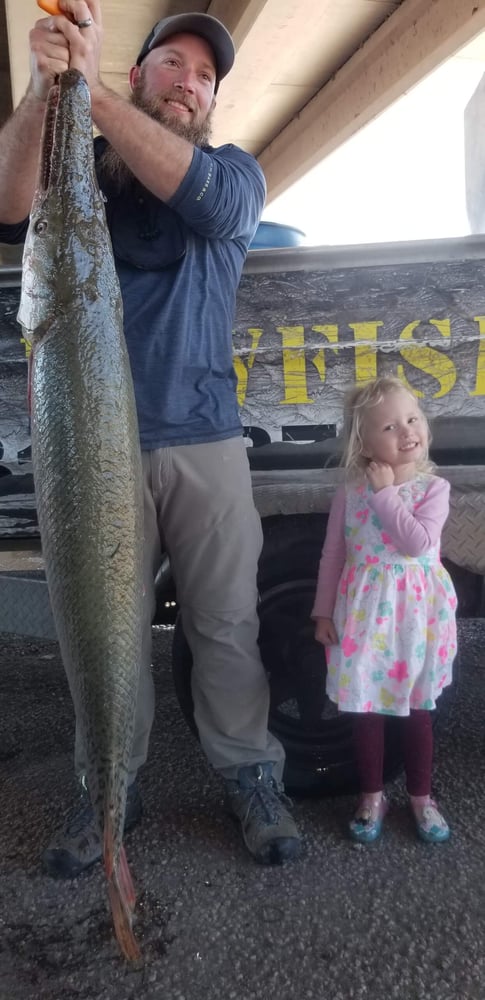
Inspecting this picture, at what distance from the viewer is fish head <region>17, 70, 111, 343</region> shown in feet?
4.63

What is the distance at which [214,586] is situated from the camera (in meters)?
2.51

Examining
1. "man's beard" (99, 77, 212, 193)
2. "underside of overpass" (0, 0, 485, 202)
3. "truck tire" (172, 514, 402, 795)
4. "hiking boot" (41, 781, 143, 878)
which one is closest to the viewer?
"man's beard" (99, 77, 212, 193)

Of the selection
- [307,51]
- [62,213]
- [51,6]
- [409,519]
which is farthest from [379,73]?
[62,213]

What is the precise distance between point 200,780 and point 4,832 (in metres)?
0.75

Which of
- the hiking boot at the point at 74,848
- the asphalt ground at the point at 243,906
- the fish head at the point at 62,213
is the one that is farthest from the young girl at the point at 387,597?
the fish head at the point at 62,213

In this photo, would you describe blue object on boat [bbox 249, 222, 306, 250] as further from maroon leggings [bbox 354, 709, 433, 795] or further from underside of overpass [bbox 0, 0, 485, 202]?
maroon leggings [bbox 354, 709, 433, 795]

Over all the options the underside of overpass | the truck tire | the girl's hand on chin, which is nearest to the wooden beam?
the underside of overpass

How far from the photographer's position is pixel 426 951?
6.86 feet

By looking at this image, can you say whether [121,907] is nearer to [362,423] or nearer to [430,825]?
[430,825]

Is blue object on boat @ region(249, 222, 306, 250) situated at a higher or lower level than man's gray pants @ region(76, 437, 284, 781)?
higher

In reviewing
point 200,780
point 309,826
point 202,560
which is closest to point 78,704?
point 202,560

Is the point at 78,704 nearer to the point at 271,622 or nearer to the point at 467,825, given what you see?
the point at 271,622

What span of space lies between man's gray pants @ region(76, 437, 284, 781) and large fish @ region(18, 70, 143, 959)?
938 millimetres

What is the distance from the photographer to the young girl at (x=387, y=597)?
244 cm
